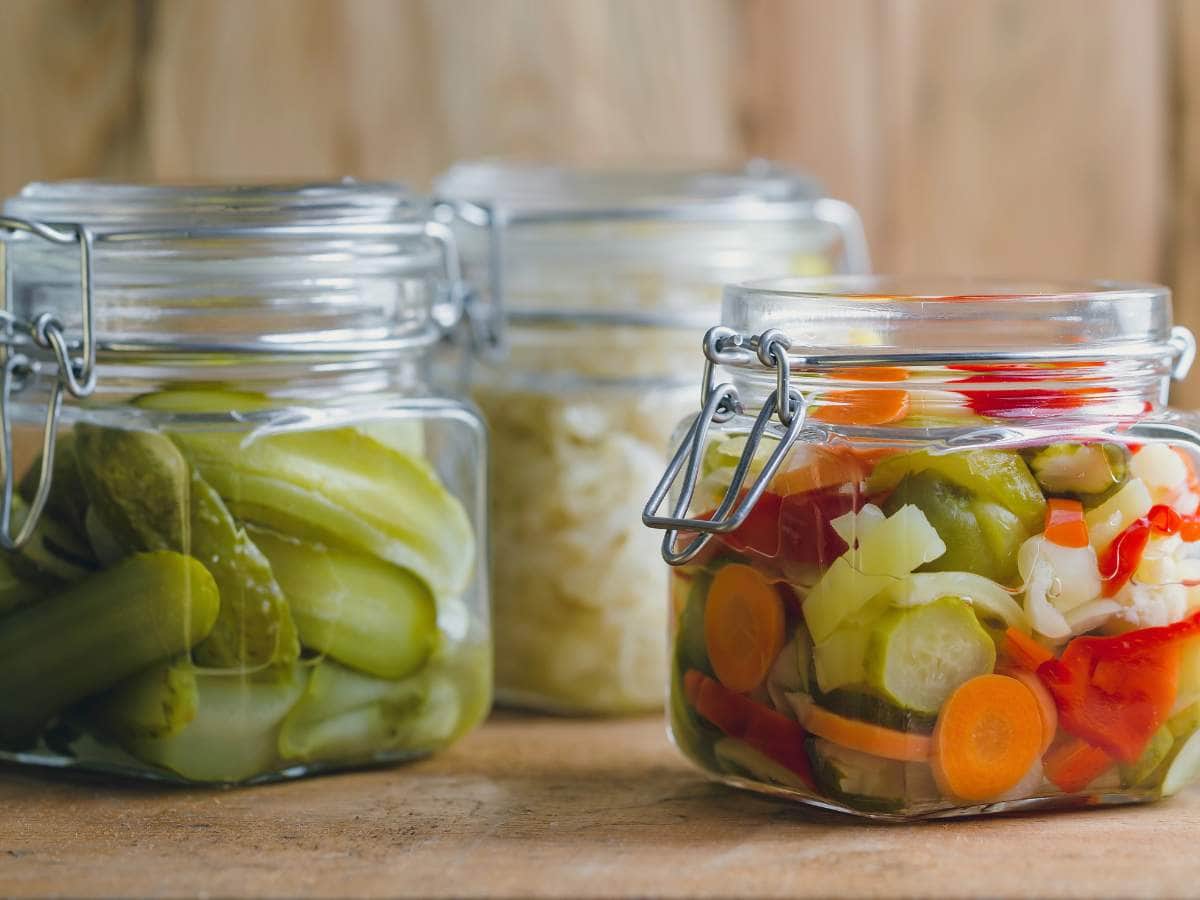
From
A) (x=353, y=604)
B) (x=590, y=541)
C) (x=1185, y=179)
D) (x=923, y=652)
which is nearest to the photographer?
(x=923, y=652)

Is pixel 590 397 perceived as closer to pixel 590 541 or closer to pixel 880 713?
pixel 590 541

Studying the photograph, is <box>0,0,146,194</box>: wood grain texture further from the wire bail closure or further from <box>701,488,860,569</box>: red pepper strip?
<box>701,488,860,569</box>: red pepper strip

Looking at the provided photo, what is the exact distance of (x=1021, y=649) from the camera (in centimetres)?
69

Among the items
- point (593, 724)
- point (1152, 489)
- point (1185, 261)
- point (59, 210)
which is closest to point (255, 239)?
point (59, 210)

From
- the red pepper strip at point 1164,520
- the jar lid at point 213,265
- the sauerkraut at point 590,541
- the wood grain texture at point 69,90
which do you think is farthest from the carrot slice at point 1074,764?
the wood grain texture at point 69,90

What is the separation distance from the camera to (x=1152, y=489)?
2.38 ft

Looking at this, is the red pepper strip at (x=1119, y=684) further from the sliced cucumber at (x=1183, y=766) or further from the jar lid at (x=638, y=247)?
the jar lid at (x=638, y=247)

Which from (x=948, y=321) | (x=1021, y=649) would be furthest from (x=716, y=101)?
(x=1021, y=649)

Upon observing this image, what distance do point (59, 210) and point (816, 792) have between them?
0.49 metres

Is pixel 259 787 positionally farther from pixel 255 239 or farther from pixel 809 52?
pixel 809 52

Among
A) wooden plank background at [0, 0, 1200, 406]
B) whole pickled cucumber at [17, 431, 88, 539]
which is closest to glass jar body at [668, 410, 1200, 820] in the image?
whole pickled cucumber at [17, 431, 88, 539]

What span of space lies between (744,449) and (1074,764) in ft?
0.68

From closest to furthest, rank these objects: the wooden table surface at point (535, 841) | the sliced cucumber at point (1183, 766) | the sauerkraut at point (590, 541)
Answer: the wooden table surface at point (535, 841), the sliced cucumber at point (1183, 766), the sauerkraut at point (590, 541)

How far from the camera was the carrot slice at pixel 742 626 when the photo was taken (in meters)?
0.72
